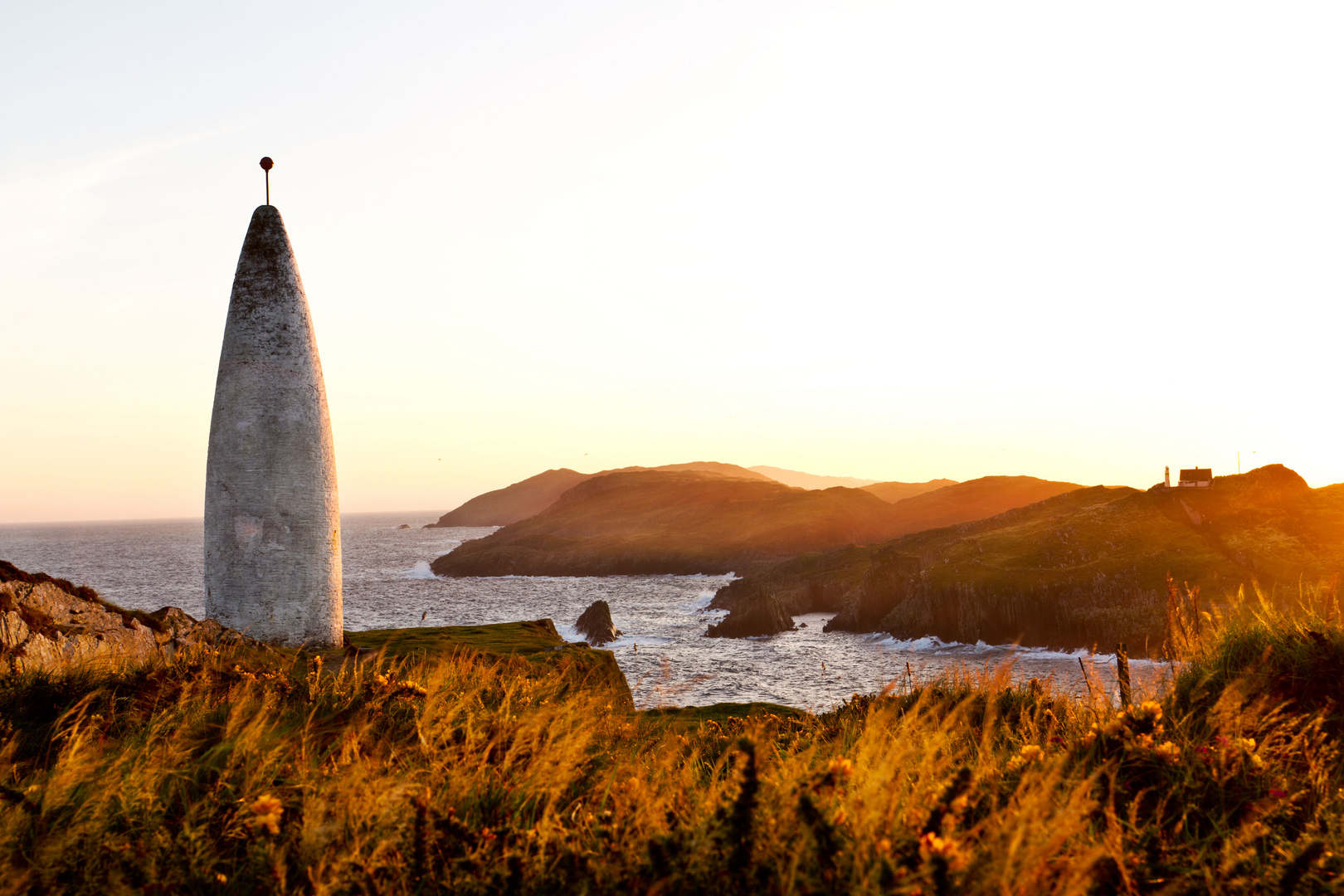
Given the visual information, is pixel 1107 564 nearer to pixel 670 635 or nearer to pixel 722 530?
pixel 670 635

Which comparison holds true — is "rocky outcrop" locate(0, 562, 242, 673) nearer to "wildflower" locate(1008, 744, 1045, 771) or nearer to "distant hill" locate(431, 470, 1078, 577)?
"wildflower" locate(1008, 744, 1045, 771)

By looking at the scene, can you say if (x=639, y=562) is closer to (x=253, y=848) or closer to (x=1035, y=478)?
(x=1035, y=478)

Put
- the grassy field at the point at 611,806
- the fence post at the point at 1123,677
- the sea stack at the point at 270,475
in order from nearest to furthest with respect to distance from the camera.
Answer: the grassy field at the point at 611,806 < the fence post at the point at 1123,677 < the sea stack at the point at 270,475

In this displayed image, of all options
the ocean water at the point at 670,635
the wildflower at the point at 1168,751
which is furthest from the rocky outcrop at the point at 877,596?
the wildflower at the point at 1168,751

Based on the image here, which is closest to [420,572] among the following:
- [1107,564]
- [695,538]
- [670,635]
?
[695,538]

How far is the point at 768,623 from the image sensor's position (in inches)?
2314

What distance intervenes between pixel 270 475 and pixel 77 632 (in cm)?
428

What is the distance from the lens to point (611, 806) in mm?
4969

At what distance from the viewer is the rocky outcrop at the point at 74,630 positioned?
908cm

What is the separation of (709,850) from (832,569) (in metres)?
80.5

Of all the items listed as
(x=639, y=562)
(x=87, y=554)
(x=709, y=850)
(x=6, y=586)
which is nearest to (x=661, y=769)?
(x=709, y=850)

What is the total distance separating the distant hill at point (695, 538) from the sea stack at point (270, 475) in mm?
102481

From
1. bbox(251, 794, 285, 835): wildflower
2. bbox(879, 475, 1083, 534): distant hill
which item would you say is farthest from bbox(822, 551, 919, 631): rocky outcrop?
bbox(879, 475, 1083, 534): distant hill

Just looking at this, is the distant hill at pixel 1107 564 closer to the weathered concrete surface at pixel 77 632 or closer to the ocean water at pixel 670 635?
the ocean water at pixel 670 635
